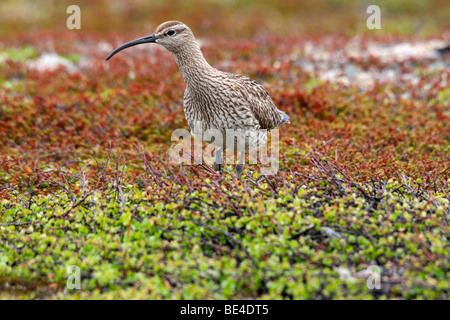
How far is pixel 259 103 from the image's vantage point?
24.9ft

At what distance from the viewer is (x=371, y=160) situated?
28.3 feet

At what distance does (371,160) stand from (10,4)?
2401 centimetres

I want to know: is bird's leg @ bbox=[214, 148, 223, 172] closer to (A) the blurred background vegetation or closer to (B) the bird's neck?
(B) the bird's neck

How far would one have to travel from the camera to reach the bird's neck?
7062mm

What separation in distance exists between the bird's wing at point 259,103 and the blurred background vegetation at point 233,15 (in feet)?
47.0

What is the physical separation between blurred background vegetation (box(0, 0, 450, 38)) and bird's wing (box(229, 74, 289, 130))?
47.0ft

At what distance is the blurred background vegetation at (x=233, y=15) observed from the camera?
2314 cm

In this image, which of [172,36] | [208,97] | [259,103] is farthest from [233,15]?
[208,97]

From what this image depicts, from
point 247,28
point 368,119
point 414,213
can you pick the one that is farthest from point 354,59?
point 414,213

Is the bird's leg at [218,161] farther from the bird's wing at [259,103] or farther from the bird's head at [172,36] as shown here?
the bird's head at [172,36]

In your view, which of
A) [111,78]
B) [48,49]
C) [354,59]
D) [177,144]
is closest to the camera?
[177,144]

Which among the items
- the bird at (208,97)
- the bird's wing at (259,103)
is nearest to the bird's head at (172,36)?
the bird at (208,97)

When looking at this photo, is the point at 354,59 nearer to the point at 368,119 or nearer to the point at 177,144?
the point at 368,119
